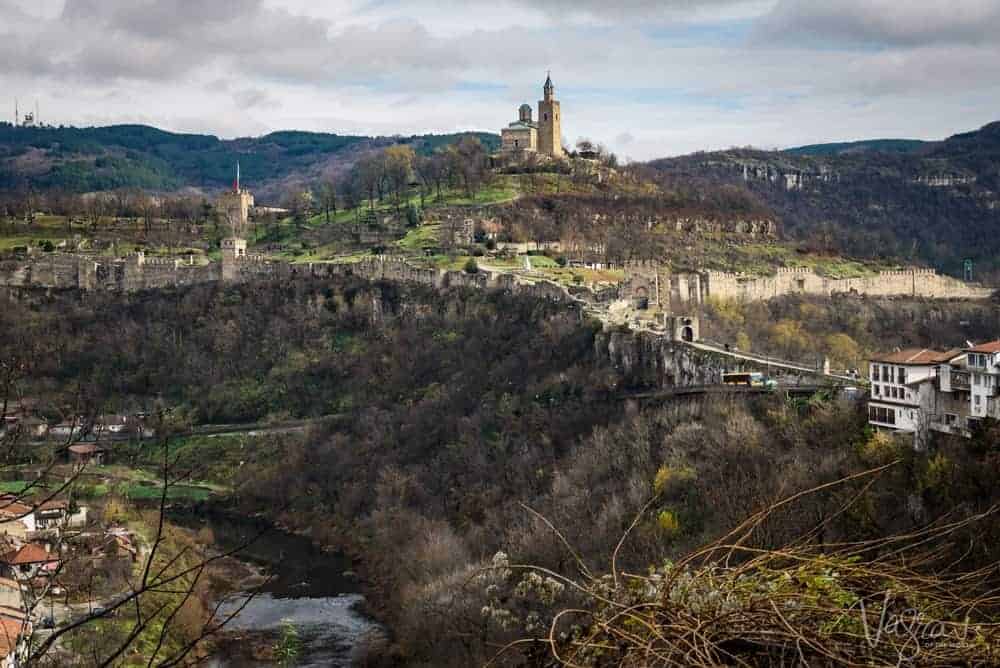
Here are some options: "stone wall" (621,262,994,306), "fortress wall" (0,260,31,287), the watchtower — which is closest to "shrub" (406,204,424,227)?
the watchtower

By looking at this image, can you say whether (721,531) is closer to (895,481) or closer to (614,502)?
(895,481)

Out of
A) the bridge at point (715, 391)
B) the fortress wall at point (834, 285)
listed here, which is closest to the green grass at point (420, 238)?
the fortress wall at point (834, 285)

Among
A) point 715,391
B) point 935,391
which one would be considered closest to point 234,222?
point 715,391

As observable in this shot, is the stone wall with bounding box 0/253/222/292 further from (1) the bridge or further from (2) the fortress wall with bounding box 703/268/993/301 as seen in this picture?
(1) the bridge

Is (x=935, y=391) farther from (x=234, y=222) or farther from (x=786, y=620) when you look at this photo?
(x=234, y=222)

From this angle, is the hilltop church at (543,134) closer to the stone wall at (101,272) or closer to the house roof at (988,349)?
the stone wall at (101,272)

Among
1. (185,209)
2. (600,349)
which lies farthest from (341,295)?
(185,209)
